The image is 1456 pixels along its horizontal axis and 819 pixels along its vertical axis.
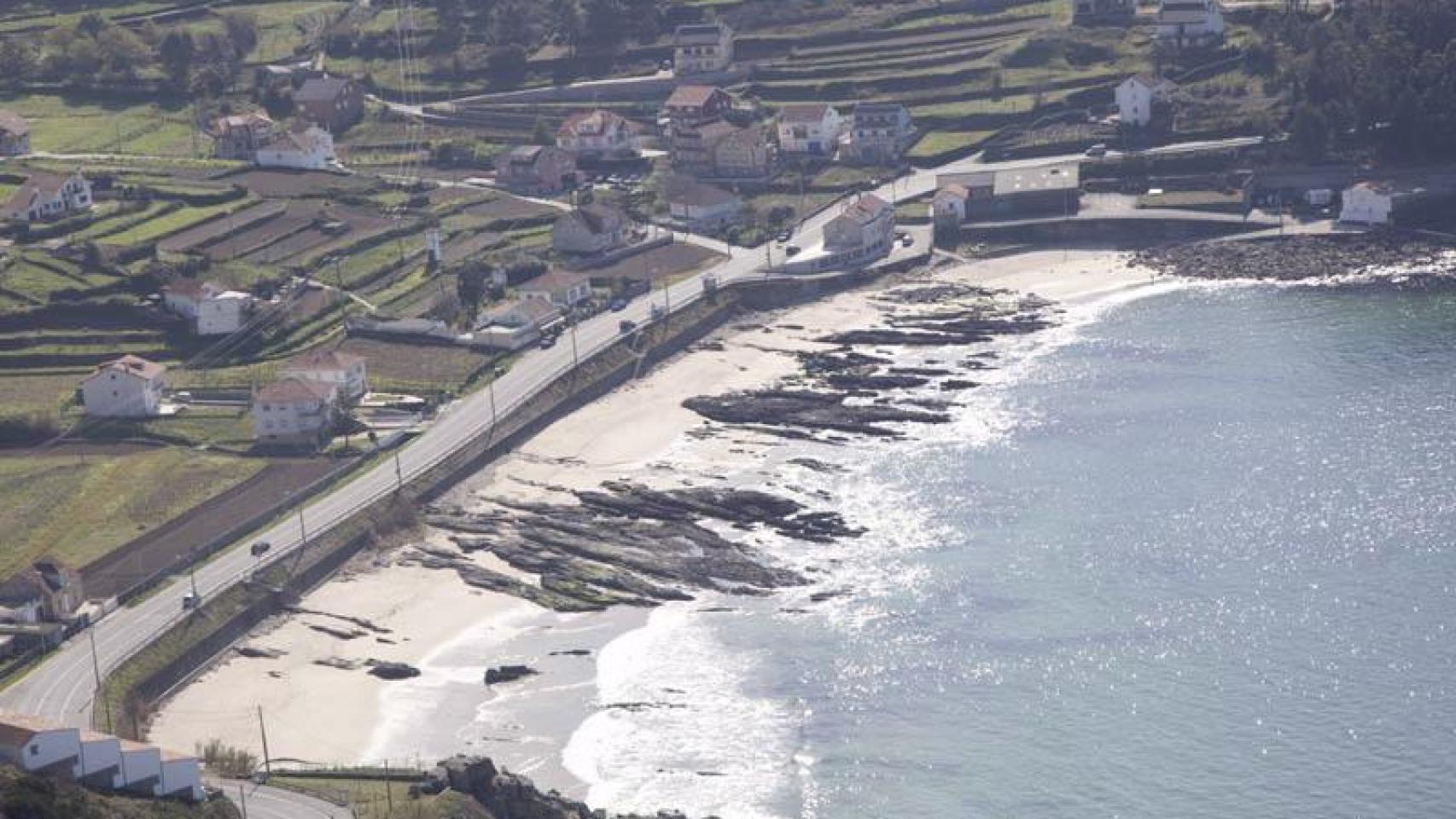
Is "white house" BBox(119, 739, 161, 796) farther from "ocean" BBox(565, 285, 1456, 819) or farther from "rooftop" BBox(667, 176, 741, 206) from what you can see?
"rooftop" BBox(667, 176, 741, 206)

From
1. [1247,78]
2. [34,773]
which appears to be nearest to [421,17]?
[1247,78]

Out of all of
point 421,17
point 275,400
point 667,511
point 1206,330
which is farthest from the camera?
point 421,17

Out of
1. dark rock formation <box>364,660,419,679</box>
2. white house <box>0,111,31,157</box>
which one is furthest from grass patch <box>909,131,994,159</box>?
dark rock formation <box>364,660,419,679</box>

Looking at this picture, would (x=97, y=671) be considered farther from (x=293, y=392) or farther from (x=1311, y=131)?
(x=1311, y=131)

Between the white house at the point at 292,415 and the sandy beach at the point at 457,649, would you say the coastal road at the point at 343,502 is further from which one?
the white house at the point at 292,415

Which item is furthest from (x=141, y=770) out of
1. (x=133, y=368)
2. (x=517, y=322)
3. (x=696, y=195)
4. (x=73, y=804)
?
(x=696, y=195)

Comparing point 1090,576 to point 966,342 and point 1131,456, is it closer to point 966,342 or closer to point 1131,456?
point 1131,456

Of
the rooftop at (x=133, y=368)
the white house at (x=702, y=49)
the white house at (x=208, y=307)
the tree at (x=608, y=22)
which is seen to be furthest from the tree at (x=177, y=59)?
the rooftop at (x=133, y=368)
